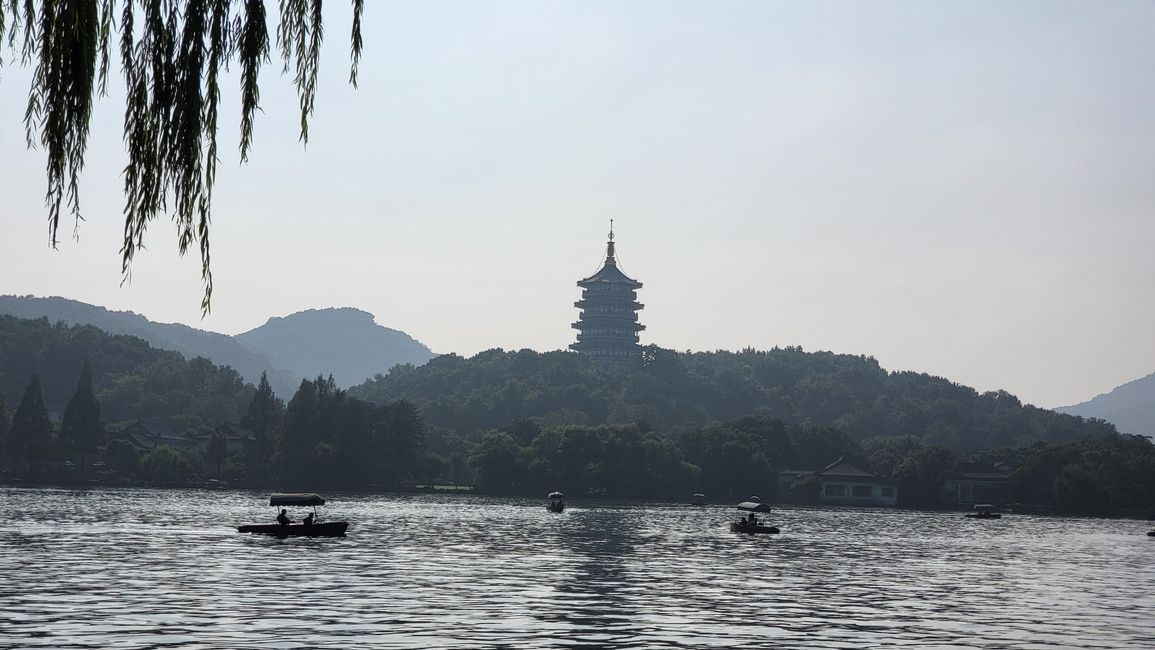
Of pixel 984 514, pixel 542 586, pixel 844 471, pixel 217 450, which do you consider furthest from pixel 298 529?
pixel 844 471

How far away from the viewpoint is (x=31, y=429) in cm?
14838

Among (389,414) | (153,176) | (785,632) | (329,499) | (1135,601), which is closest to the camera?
(153,176)

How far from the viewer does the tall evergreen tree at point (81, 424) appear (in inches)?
6038

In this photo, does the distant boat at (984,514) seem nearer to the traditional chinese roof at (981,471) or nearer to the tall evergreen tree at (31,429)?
the traditional chinese roof at (981,471)

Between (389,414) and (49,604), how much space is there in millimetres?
118025

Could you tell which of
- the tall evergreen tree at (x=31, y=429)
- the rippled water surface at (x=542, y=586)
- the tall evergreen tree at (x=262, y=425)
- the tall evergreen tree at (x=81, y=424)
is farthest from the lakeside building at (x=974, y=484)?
the tall evergreen tree at (x=31, y=429)

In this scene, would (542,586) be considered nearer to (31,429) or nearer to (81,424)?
(31,429)

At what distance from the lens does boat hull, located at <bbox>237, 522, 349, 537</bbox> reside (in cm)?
7256

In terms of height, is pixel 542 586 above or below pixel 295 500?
below

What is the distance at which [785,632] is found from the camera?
37562 millimetres

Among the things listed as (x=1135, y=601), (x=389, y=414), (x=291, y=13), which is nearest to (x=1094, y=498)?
(x=389, y=414)

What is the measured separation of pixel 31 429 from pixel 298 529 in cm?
8983

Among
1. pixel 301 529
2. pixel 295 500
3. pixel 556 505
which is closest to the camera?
pixel 301 529

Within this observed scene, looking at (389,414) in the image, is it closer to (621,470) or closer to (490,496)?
(490,496)
